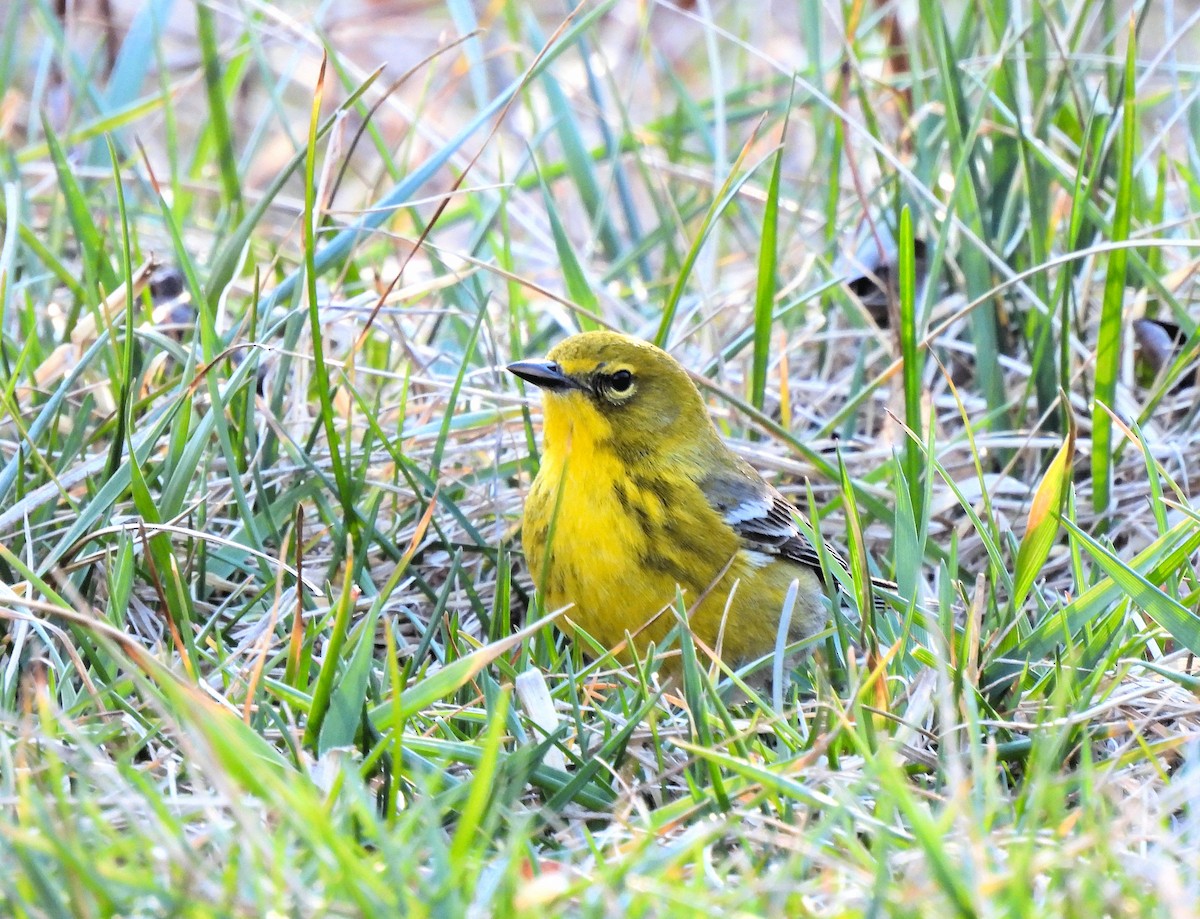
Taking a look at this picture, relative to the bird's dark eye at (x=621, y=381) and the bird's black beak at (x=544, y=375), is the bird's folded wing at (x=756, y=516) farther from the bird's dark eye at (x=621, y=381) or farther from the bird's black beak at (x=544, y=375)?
the bird's black beak at (x=544, y=375)

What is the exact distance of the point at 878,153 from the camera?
4.22 metres

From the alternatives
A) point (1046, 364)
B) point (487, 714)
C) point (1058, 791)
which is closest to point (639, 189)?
point (1046, 364)

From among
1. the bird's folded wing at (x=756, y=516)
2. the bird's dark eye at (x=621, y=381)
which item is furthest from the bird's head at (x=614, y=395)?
the bird's folded wing at (x=756, y=516)

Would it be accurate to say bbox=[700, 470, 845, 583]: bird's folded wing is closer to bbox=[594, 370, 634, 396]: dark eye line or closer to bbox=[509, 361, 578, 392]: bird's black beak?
bbox=[594, 370, 634, 396]: dark eye line

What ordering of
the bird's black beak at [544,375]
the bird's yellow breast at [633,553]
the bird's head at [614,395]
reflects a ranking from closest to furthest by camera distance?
1. the bird's yellow breast at [633,553]
2. the bird's black beak at [544,375]
3. the bird's head at [614,395]

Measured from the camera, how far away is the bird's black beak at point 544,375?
3.33 meters

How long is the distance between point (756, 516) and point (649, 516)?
0.35 meters

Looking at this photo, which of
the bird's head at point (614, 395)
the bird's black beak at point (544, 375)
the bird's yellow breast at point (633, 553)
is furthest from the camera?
the bird's head at point (614, 395)

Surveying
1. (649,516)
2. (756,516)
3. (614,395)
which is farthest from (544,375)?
(756,516)

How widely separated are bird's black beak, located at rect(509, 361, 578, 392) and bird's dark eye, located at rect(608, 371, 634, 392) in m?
0.12

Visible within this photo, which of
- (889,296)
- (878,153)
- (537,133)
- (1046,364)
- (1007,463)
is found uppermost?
(537,133)

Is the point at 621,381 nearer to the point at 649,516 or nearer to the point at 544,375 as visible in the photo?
the point at 544,375

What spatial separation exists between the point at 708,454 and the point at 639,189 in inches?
176

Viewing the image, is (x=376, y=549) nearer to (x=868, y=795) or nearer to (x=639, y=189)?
(x=868, y=795)
